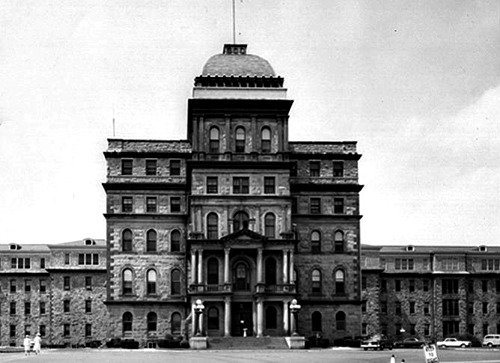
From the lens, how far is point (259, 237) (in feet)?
247

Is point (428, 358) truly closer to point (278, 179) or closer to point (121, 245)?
point (278, 179)

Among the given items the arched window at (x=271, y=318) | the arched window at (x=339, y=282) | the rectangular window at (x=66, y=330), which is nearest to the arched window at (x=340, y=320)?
the arched window at (x=339, y=282)

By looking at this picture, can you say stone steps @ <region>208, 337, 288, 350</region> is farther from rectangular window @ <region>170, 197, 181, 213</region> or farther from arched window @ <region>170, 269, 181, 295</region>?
rectangular window @ <region>170, 197, 181, 213</region>

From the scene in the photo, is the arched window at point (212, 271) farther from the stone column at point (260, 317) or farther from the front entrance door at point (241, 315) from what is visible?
the stone column at point (260, 317)

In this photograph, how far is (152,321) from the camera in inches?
3162

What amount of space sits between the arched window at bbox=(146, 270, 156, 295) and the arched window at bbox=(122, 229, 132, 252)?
112 inches

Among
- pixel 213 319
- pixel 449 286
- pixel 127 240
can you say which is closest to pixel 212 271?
pixel 213 319

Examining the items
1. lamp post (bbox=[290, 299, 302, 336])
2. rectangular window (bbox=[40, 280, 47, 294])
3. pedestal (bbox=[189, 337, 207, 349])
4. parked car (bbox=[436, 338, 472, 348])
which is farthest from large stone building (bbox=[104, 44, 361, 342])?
rectangular window (bbox=[40, 280, 47, 294])

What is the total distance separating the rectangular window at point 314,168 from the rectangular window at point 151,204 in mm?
14438

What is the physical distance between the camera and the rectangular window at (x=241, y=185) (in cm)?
7800

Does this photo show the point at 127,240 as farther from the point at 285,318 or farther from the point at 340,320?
the point at 340,320

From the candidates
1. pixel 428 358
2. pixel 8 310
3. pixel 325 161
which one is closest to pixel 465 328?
pixel 325 161

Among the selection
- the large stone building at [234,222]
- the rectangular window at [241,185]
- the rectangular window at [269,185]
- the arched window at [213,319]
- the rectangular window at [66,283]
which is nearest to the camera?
the large stone building at [234,222]

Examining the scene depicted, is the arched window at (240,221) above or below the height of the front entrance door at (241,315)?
above
